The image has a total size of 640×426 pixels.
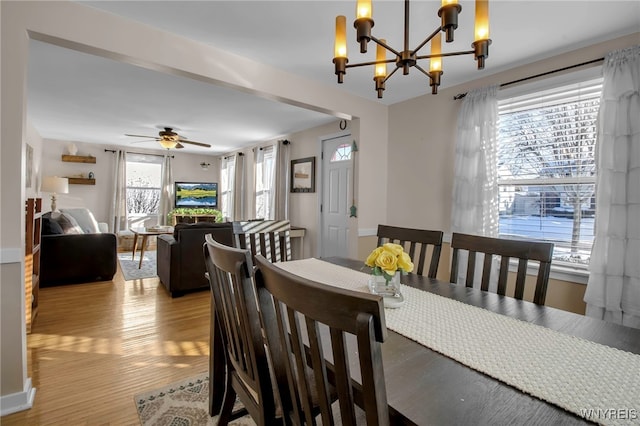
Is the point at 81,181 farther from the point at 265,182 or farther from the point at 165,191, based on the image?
the point at 265,182

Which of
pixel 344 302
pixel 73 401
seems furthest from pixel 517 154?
pixel 73 401

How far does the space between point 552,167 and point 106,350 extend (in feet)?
12.6

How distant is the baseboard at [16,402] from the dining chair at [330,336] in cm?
179

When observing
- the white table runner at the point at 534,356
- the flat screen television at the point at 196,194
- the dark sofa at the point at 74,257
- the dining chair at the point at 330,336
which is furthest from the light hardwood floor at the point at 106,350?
the flat screen television at the point at 196,194

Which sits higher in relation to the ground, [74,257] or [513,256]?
[513,256]

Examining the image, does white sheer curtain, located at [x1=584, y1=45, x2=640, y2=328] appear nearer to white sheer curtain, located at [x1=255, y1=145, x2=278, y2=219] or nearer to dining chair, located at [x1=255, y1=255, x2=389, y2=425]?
dining chair, located at [x1=255, y1=255, x2=389, y2=425]

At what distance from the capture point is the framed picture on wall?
5055mm

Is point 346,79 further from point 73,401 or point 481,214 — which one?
point 73,401

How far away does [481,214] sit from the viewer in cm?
290

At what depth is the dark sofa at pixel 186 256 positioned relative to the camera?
3.59 m

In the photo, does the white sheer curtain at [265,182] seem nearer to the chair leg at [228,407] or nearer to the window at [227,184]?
the window at [227,184]

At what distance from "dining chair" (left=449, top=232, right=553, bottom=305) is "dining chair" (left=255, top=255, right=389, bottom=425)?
1.10m

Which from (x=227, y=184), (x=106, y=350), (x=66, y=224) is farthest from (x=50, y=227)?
(x=227, y=184)

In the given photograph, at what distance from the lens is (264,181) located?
6.24m
